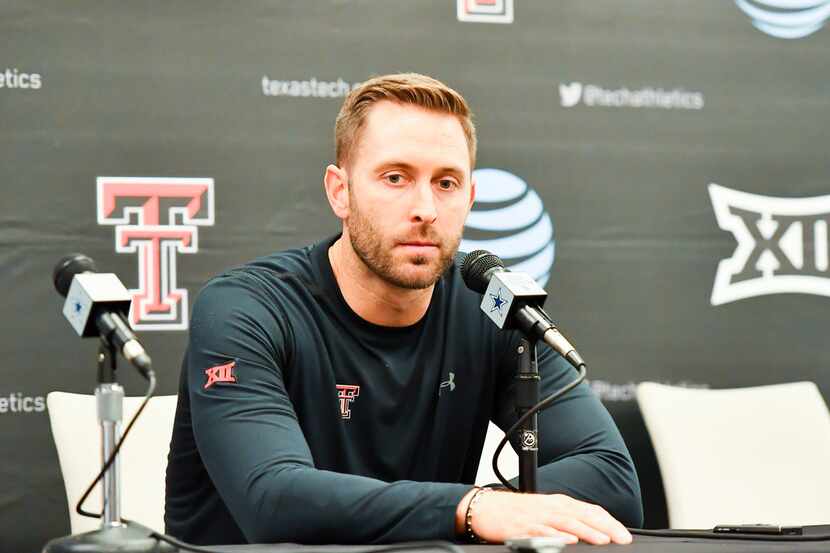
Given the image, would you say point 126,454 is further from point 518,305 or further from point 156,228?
point 518,305

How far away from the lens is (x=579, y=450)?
2.07 meters

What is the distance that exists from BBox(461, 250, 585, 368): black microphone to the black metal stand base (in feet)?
1.97

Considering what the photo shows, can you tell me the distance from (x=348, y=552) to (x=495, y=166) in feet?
7.17

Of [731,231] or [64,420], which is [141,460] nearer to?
[64,420]

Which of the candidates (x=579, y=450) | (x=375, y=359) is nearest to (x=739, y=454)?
(x=579, y=450)

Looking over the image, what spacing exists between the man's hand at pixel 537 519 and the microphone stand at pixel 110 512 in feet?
1.52

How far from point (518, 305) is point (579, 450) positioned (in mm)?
515

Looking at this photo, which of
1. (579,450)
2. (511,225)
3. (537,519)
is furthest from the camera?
Answer: (511,225)

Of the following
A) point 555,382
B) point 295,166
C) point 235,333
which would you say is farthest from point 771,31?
point 235,333

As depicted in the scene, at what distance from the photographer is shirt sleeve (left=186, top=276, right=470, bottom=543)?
1670 mm

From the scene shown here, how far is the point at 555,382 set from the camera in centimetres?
227

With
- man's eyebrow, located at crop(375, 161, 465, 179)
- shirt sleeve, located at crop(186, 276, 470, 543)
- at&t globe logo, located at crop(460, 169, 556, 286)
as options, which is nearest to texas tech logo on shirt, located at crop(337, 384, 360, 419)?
shirt sleeve, located at crop(186, 276, 470, 543)

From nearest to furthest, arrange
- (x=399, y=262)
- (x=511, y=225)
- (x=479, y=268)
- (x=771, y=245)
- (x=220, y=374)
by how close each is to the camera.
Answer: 1. (x=479, y=268)
2. (x=220, y=374)
3. (x=399, y=262)
4. (x=511, y=225)
5. (x=771, y=245)

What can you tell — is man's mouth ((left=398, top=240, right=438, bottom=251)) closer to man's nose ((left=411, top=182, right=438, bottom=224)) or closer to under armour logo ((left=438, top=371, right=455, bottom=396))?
man's nose ((left=411, top=182, right=438, bottom=224))
